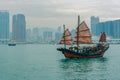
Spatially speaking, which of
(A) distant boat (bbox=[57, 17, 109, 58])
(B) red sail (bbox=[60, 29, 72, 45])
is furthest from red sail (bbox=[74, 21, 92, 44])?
(B) red sail (bbox=[60, 29, 72, 45])

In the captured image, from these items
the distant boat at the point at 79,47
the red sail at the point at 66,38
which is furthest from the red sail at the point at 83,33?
the red sail at the point at 66,38

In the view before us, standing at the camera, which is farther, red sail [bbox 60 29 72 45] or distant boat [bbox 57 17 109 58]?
red sail [bbox 60 29 72 45]

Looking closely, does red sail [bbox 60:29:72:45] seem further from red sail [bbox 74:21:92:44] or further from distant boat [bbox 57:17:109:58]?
red sail [bbox 74:21:92:44]

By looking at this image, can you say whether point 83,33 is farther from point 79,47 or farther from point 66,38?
point 66,38

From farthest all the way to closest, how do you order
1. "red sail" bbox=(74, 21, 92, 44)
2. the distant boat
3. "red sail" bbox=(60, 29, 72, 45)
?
"red sail" bbox=(60, 29, 72, 45)
"red sail" bbox=(74, 21, 92, 44)
the distant boat

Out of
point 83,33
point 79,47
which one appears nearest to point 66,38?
A: point 79,47

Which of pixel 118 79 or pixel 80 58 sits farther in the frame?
pixel 80 58

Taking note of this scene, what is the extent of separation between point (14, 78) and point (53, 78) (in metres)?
4.97

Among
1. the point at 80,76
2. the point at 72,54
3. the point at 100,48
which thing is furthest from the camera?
the point at 100,48

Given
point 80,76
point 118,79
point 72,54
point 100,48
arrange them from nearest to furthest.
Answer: point 118,79
point 80,76
point 72,54
point 100,48

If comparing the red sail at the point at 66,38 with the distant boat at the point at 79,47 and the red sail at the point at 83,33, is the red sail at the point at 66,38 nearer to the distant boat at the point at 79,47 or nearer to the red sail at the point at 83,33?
the distant boat at the point at 79,47

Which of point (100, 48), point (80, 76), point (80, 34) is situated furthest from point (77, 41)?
point (80, 76)

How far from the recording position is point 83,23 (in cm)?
8175

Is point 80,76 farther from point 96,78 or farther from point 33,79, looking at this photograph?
point 33,79
